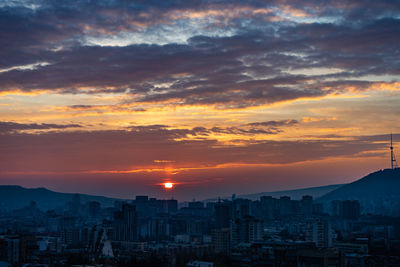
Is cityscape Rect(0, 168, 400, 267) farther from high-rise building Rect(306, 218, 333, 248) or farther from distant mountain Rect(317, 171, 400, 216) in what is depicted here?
distant mountain Rect(317, 171, 400, 216)

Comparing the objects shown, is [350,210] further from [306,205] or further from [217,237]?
[217,237]

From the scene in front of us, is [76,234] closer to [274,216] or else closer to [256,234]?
[256,234]

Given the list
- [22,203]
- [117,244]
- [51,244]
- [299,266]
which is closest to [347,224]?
[117,244]

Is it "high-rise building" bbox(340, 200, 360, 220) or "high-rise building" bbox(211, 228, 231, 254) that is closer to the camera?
"high-rise building" bbox(211, 228, 231, 254)

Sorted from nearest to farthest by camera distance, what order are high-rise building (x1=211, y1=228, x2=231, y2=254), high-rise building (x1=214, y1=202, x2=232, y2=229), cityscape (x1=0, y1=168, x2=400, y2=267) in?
1. cityscape (x1=0, y1=168, x2=400, y2=267)
2. high-rise building (x1=211, y1=228, x2=231, y2=254)
3. high-rise building (x1=214, y1=202, x2=232, y2=229)

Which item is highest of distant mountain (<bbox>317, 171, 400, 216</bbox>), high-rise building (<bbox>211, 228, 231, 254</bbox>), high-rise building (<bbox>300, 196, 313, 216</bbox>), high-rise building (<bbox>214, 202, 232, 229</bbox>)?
distant mountain (<bbox>317, 171, 400, 216</bbox>)

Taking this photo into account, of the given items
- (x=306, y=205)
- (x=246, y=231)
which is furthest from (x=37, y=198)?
(x=246, y=231)

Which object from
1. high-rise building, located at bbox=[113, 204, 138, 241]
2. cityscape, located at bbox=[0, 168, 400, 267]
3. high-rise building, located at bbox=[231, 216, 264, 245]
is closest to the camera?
cityscape, located at bbox=[0, 168, 400, 267]

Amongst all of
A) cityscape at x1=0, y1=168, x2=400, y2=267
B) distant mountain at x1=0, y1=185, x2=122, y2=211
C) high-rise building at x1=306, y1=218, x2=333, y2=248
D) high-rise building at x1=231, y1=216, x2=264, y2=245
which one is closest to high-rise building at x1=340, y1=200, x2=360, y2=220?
cityscape at x1=0, y1=168, x2=400, y2=267

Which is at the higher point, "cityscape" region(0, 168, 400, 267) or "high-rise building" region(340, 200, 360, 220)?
"high-rise building" region(340, 200, 360, 220)
